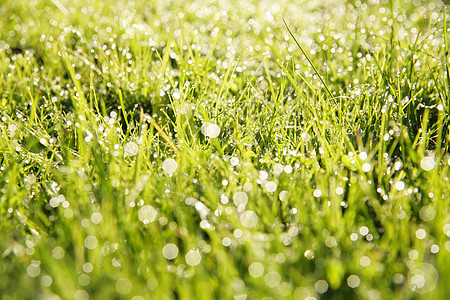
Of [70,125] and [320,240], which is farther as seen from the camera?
[70,125]

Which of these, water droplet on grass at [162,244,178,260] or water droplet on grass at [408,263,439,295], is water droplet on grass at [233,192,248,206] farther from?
water droplet on grass at [408,263,439,295]

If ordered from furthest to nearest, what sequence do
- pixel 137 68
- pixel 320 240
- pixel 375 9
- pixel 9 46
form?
1. pixel 375 9
2. pixel 9 46
3. pixel 137 68
4. pixel 320 240

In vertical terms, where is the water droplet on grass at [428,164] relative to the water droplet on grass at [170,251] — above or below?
above

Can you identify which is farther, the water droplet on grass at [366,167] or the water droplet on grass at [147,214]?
the water droplet on grass at [366,167]

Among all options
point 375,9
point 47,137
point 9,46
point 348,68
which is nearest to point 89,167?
point 47,137

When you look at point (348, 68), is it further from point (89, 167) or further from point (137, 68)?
point (89, 167)

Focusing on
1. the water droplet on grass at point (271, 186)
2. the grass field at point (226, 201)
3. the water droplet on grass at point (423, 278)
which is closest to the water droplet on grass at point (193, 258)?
the grass field at point (226, 201)

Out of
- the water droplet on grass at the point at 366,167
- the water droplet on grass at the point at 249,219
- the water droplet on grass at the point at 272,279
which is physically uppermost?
the water droplet on grass at the point at 366,167

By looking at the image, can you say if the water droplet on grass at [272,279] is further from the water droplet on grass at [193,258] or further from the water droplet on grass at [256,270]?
the water droplet on grass at [193,258]

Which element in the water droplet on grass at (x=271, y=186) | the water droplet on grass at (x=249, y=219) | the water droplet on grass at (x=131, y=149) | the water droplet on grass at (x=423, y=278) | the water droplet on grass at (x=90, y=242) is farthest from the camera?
the water droplet on grass at (x=131, y=149)

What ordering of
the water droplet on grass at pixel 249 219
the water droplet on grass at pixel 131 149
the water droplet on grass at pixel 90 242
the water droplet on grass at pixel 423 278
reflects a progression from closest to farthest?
the water droplet on grass at pixel 423 278 → the water droplet on grass at pixel 90 242 → the water droplet on grass at pixel 249 219 → the water droplet on grass at pixel 131 149

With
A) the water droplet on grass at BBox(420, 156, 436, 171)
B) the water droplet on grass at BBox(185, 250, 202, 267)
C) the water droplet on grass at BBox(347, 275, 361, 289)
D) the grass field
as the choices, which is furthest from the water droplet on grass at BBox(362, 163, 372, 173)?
the water droplet on grass at BBox(185, 250, 202, 267)
